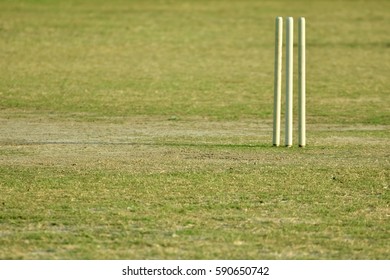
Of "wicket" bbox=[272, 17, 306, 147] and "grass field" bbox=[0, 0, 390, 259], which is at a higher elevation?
"wicket" bbox=[272, 17, 306, 147]

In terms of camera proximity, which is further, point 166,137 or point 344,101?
point 344,101

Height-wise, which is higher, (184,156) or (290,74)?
(290,74)

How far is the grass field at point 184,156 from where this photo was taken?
33.1ft

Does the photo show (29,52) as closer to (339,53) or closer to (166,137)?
(339,53)

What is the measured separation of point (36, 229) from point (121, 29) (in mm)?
29527

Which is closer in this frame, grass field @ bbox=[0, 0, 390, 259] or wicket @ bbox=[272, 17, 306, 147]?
grass field @ bbox=[0, 0, 390, 259]

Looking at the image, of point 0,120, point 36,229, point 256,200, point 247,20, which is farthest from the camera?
point 247,20

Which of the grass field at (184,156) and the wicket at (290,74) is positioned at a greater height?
the wicket at (290,74)

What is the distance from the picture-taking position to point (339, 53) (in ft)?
109

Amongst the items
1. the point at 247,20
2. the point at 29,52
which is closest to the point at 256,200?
the point at 29,52

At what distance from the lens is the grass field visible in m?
10.1

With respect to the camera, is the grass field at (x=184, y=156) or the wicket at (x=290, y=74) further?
the wicket at (x=290, y=74)

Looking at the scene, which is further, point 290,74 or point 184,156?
point 290,74

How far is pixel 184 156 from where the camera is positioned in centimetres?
1458
